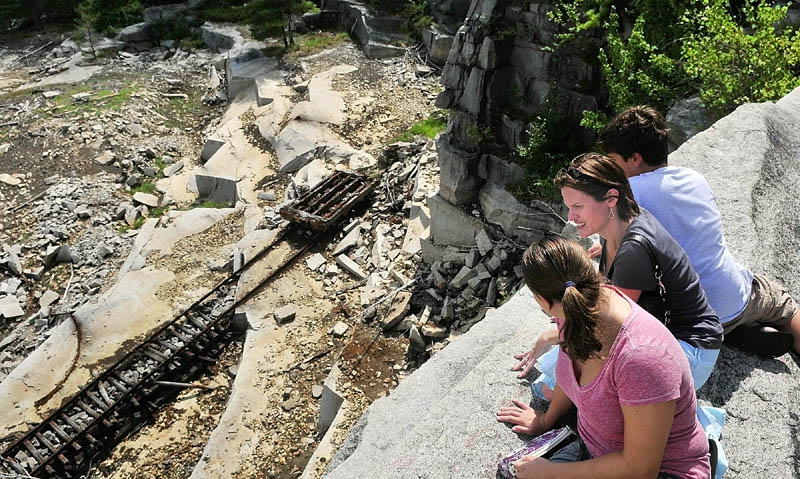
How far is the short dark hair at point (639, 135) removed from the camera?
3930 millimetres

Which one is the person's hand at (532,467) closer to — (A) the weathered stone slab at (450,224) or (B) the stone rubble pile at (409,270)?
(B) the stone rubble pile at (409,270)

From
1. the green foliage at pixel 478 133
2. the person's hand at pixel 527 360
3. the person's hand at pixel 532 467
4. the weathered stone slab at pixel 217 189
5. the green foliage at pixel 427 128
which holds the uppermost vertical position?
the person's hand at pixel 532 467

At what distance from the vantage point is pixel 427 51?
21.5 metres

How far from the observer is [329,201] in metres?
14.4

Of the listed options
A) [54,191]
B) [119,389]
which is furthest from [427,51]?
[119,389]

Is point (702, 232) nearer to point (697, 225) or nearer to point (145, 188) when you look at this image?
point (697, 225)

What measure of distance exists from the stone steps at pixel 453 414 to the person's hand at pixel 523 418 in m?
0.07

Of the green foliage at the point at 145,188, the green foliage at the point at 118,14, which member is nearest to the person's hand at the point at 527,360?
the green foliage at the point at 145,188

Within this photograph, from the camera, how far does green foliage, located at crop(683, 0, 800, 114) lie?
7.55 metres

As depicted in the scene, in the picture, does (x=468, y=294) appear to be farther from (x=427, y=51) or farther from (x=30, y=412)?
(x=427, y=51)

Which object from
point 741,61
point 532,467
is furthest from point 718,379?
point 741,61

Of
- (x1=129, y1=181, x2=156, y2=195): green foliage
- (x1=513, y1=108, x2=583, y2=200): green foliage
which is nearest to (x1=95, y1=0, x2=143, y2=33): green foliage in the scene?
(x1=129, y1=181, x2=156, y2=195): green foliage

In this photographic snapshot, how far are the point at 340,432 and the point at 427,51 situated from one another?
53.2 ft

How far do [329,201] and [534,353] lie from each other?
10.6 meters
